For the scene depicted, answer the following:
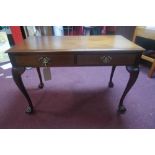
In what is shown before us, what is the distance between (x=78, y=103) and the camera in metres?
1.34

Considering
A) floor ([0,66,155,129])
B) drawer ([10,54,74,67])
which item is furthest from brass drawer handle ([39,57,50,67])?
floor ([0,66,155,129])

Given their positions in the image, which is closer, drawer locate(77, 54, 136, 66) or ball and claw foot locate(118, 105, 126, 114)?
drawer locate(77, 54, 136, 66)

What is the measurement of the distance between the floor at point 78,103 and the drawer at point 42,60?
0.56 meters

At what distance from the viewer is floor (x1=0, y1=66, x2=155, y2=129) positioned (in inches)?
44.3

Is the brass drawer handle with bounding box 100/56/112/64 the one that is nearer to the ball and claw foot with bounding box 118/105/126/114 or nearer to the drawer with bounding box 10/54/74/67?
the drawer with bounding box 10/54/74/67

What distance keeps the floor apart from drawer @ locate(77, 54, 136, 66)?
561 mm

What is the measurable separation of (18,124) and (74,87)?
738 mm

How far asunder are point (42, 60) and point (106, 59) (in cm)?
45

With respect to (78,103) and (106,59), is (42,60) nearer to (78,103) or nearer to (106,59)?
(106,59)

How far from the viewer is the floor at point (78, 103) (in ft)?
3.69

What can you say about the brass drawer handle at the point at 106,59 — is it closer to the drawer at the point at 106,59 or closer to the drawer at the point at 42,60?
the drawer at the point at 106,59

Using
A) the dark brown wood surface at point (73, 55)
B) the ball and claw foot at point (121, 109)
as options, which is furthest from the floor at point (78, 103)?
the dark brown wood surface at point (73, 55)

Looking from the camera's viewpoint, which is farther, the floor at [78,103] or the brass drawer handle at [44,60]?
the floor at [78,103]

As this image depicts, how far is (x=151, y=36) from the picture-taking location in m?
1.77
